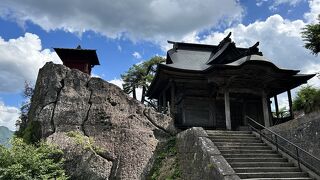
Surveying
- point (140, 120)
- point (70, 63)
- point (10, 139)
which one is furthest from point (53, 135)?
point (70, 63)

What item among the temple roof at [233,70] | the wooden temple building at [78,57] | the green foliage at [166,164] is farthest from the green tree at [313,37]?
the wooden temple building at [78,57]

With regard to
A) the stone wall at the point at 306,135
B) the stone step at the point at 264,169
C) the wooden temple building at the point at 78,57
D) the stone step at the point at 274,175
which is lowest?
the stone step at the point at 274,175

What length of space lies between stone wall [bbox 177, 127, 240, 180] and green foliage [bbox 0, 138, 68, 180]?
4.83 meters

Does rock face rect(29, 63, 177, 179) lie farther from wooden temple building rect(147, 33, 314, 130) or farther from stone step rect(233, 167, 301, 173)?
stone step rect(233, 167, 301, 173)

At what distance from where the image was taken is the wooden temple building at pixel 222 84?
668 inches

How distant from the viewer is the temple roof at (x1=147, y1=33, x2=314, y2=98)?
54.7 feet

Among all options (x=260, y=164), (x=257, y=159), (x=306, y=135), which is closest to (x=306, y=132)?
(x=306, y=135)

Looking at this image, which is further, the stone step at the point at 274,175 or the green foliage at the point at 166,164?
the green foliage at the point at 166,164

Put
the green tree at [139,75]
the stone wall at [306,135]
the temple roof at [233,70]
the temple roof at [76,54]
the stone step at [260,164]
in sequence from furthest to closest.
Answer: the green tree at [139,75], the temple roof at [76,54], the temple roof at [233,70], the stone wall at [306,135], the stone step at [260,164]

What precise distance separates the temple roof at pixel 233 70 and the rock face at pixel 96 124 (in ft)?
12.0

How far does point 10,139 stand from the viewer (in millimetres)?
12664

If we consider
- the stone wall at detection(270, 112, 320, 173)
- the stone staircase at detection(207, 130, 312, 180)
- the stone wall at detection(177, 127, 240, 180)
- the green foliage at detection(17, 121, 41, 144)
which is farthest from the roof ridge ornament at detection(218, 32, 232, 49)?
the green foliage at detection(17, 121, 41, 144)

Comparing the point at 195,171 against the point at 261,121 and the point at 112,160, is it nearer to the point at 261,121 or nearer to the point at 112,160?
the point at 112,160

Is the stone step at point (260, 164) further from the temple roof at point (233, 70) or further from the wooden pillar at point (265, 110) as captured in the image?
the temple roof at point (233, 70)
